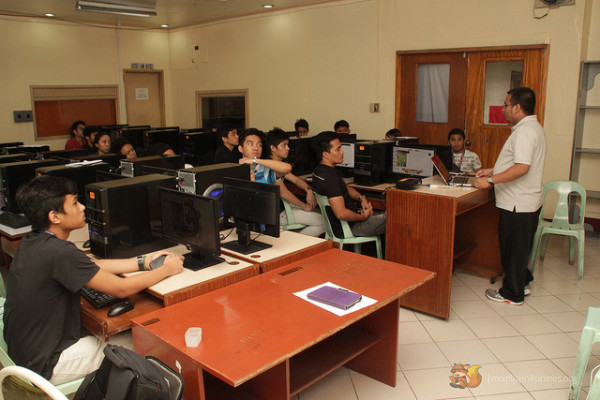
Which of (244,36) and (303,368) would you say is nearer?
A: (303,368)

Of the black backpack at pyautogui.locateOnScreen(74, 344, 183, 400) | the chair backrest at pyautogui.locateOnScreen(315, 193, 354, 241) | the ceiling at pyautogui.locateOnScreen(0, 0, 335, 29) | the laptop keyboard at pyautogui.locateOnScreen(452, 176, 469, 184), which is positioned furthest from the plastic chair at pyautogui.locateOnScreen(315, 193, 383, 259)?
the ceiling at pyautogui.locateOnScreen(0, 0, 335, 29)

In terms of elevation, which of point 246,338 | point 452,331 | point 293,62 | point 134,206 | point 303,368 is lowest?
point 452,331

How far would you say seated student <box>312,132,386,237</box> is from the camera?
3.96 metres

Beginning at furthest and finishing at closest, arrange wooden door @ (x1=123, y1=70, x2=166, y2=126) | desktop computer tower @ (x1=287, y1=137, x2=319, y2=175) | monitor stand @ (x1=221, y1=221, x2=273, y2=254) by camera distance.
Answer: wooden door @ (x1=123, y1=70, x2=166, y2=126)
desktop computer tower @ (x1=287, y1=137, x2=319, y2=175)
monitor stand @ (x1=221, y1=221, x2=273, y2=254)

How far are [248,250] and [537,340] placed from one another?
204cm

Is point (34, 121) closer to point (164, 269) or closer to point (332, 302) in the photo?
point (164, 269)

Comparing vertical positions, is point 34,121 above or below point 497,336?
above

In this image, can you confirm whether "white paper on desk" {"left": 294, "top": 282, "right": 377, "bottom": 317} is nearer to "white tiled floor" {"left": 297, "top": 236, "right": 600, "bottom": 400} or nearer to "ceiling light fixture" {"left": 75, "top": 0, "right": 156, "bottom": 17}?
"white tiled floor" {"left": 297, "top": 236, "right": 600, "bottom": 400}

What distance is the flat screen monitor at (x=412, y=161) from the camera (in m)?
4.78

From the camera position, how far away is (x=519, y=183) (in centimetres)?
366

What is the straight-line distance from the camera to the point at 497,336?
3389 mm

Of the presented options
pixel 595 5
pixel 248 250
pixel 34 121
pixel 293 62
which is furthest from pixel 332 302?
pixel 34 121

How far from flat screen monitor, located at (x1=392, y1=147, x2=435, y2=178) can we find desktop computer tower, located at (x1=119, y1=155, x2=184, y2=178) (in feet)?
7.17

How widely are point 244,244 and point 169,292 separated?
727 millimetres
